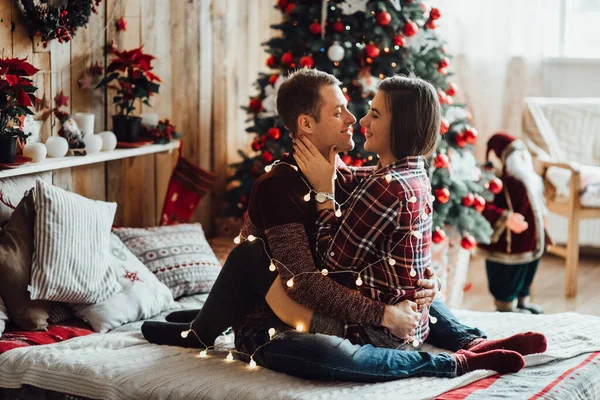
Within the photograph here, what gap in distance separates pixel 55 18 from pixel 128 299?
1.02m

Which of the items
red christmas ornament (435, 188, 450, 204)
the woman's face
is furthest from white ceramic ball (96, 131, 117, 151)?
red christmas ornament (435, 188, 450, 204)

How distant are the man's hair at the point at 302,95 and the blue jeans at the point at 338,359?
0.61 metres

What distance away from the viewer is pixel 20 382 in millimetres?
2477

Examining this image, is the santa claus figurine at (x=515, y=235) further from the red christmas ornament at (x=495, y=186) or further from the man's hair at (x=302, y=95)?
the man's hair at (x=302, y=95)

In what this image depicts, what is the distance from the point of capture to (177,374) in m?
2.37

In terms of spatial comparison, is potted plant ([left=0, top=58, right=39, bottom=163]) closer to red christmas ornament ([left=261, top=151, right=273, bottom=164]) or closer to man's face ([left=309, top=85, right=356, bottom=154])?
man's face ([left=309, top=85, right=356, bottom=154])

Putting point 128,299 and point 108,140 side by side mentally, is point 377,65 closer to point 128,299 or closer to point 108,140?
point 108,140

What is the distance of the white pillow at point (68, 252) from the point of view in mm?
2764

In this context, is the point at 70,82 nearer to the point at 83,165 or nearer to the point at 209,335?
the point at 83,165

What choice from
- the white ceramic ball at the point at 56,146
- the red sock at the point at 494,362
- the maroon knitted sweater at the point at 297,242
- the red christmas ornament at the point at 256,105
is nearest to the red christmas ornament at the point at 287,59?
Answer: the red christmas ornament at the point at 256,105

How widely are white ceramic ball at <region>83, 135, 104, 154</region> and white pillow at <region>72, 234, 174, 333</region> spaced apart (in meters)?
0.35

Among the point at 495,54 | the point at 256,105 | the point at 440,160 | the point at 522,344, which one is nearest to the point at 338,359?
the point at 522,344

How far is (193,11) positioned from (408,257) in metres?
2.30

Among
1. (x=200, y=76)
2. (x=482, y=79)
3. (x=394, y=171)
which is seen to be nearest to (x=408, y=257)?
(x=394, y=171)
